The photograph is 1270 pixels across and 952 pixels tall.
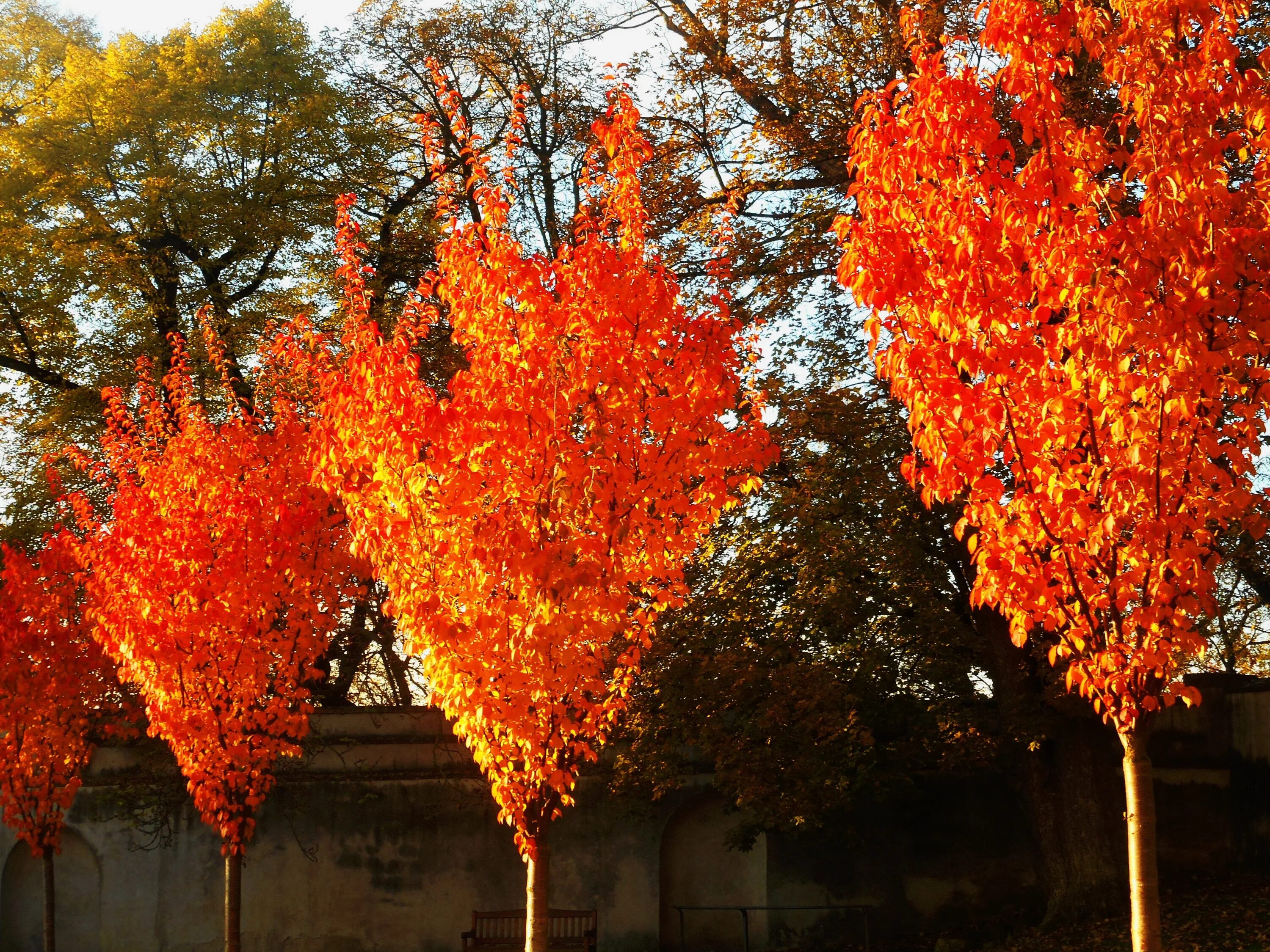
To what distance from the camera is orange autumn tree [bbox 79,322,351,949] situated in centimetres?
1091

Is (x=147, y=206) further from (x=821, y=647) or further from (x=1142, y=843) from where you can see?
(x=1142, y=843)

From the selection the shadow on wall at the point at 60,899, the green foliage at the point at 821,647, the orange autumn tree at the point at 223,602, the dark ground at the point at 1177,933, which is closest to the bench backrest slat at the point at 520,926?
the green foliage at the point at 821,647

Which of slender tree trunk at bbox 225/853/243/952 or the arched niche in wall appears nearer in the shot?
slender tree trunk at bbox 225/853/243/952

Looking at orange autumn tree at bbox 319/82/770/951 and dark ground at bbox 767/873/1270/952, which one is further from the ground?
orange autumn tree at bbox 319/82/770/951

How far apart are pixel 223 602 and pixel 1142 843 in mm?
8017

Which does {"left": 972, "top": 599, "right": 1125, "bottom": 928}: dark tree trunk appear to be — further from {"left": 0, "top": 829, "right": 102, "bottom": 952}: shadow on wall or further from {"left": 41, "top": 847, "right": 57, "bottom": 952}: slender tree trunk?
{"left": 0, "top": 829, "right": 102, "bottom": 952}: shadow on wall

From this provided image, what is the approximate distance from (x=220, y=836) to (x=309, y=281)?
882 centimetres

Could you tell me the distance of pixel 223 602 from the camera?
10883mm

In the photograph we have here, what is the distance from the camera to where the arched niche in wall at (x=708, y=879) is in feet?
47.1

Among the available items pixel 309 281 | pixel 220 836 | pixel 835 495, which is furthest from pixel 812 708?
pixel 309 281

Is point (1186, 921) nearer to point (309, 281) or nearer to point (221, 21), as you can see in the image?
point (309, 281)

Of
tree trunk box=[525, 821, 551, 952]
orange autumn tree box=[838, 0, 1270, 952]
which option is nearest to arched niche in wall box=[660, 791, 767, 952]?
tree trunk box=[525, 821, 551, 952]

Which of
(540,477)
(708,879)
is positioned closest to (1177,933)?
Answer: (708,879)

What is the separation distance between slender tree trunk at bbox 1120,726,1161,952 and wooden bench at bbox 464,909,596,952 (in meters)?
7.42
